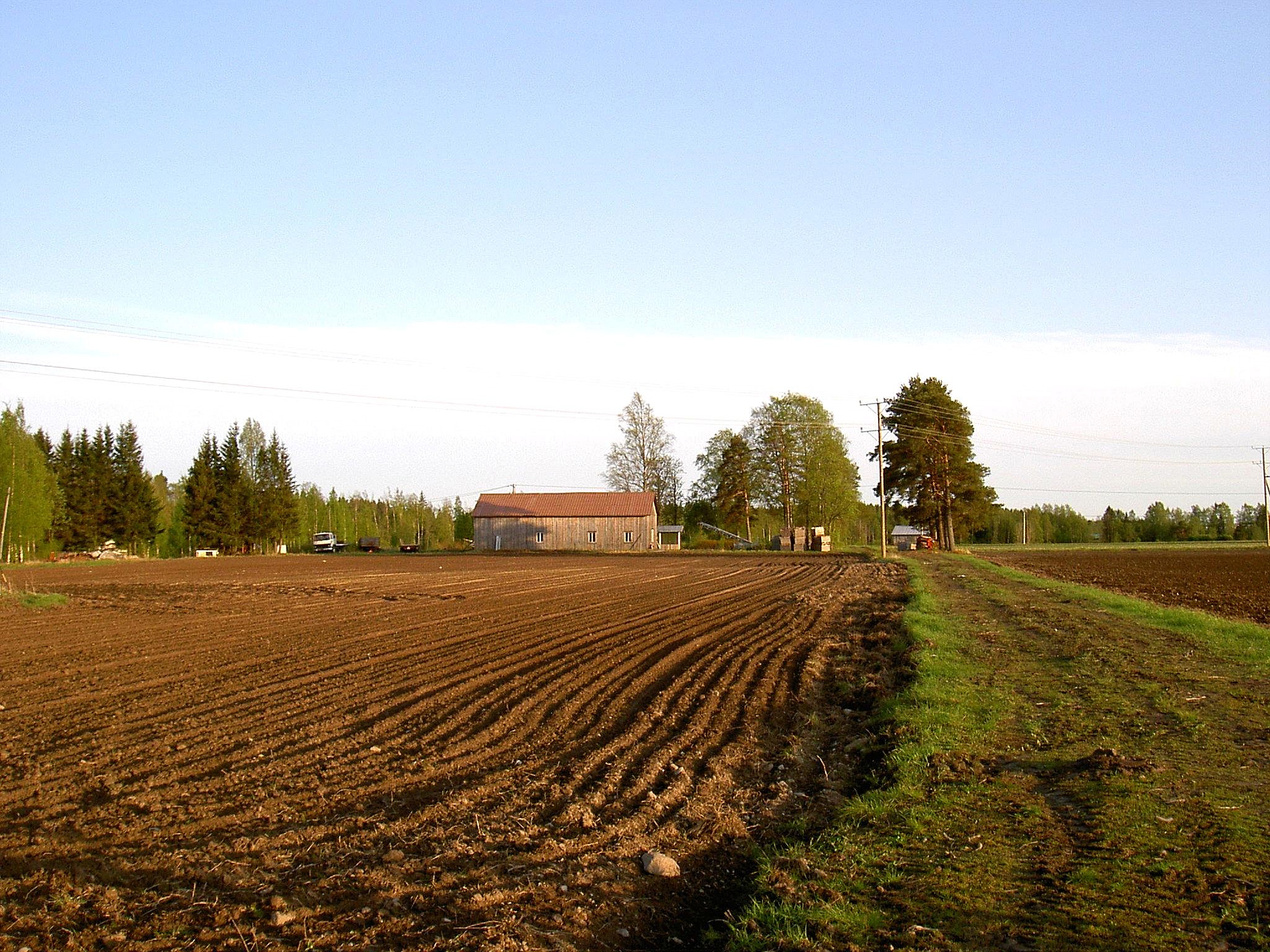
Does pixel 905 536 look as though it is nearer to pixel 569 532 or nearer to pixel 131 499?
pixel 569 532

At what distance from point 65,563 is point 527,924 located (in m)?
65.0

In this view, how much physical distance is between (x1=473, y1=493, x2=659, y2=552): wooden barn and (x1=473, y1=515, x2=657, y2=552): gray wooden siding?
52 millimetres

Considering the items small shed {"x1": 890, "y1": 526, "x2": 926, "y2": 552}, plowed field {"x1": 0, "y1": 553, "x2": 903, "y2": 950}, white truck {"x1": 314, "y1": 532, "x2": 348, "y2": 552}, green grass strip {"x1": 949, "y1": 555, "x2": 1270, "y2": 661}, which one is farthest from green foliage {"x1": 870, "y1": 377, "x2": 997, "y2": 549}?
white truck {"x1": 314, "y1": 532, "x2": 348, "y2": 552}

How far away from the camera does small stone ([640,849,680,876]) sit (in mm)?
5191

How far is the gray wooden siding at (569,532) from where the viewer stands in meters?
73.1

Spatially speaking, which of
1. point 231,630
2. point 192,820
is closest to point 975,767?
point 192,820

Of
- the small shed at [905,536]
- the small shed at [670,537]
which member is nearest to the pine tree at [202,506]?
the small shed at [670,537]

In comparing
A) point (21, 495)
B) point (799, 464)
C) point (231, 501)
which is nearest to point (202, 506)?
point (231, 501)

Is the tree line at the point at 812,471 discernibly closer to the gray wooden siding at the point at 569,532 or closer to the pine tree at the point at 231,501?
the gray wooden siding at the point at 569,532

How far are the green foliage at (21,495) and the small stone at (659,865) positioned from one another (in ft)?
224

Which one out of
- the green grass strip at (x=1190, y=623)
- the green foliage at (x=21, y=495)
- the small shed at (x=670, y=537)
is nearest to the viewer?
the green grass strip at (x=1190, y=623)

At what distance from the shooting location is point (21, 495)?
6225 centimetres

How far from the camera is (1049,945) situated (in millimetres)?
4020

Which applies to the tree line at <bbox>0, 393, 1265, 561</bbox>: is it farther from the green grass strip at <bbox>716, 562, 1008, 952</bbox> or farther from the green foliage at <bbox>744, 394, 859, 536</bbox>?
the green grass strip at <bbox>716, 562, 1008, 952</bbox>
